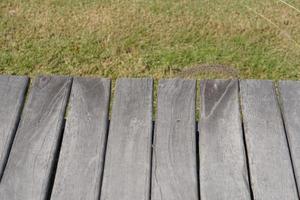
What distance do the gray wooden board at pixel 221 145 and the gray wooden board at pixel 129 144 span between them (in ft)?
0.61

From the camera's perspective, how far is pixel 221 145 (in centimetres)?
165

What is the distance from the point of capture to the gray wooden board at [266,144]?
153 cm

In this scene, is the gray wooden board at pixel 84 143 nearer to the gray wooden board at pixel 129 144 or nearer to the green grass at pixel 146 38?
the gray wooden board at pixel 129 144

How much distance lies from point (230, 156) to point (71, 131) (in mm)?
542

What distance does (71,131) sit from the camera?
5.53 ft

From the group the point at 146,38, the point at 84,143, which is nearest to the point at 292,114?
the point at 84,143

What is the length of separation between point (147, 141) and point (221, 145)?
25 centimetres

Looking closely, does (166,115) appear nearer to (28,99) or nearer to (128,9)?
(28,99)

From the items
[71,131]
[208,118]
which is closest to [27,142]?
[71,131]

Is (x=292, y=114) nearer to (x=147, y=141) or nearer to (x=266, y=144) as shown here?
(x=266, y=144)

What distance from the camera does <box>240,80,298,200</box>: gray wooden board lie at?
5.01 feet

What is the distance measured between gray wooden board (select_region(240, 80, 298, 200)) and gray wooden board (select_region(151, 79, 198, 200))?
0.62 ft

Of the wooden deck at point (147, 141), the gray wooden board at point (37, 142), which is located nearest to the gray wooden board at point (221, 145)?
the wooden deck at point (147, 141)

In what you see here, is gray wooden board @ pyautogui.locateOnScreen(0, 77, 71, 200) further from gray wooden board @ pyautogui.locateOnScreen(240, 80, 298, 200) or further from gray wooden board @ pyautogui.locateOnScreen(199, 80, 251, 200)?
gray wooden board @ pyautogui.locateOnScreen(240, 80, 298, 200)
